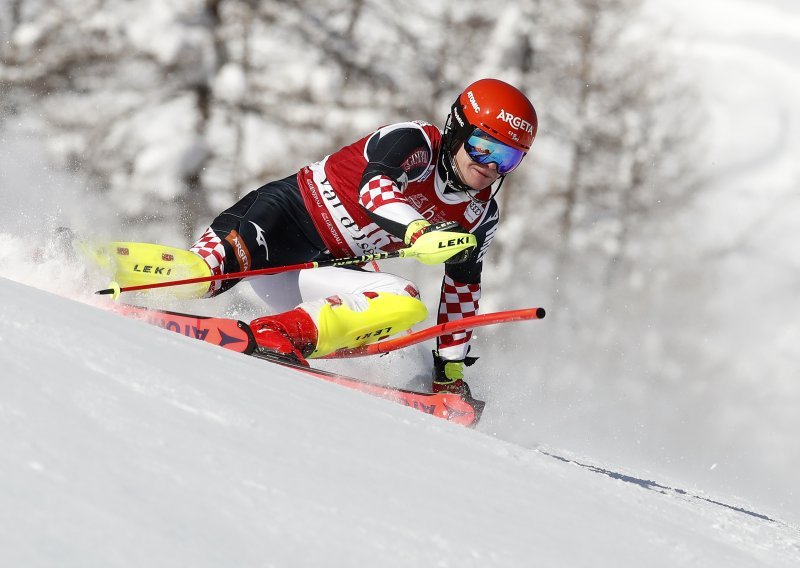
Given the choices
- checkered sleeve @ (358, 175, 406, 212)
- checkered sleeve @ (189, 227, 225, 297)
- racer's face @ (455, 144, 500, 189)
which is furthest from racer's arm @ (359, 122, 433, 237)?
checkered sleeve @ (189, 227, 225, 297)

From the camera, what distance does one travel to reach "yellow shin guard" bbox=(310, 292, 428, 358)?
391 cm

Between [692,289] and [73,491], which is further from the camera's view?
[692,289]

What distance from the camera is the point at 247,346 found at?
362 centimetres

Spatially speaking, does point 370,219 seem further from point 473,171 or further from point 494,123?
point 494,123

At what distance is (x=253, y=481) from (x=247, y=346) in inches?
76.4

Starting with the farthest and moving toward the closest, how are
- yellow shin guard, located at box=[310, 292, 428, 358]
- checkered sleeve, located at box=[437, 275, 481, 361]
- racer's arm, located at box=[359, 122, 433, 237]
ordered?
checkered sleeve, located at box=[437, 275, 481, 361] < racer's arm, located at box=[359, 122, 433, 237] < yellow shin guard, located at box=[310, 292, 428, 358]

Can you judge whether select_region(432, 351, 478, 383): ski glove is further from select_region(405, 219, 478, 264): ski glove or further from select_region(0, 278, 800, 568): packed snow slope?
select_region(0, 278, 800, 568): packed snow slope

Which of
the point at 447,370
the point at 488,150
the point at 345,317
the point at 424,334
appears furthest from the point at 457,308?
the point at 345,317

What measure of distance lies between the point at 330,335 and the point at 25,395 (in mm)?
2170

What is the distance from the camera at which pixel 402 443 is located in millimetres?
2258

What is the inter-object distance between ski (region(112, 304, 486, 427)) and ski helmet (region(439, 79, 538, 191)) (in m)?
1.05

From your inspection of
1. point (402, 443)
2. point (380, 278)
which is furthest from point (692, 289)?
→ point (402, 443)

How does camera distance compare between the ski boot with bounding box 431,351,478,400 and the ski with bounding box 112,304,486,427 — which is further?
the ski boot with bounding box 431,351,478,400

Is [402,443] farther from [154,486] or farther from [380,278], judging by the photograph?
[380,278]
